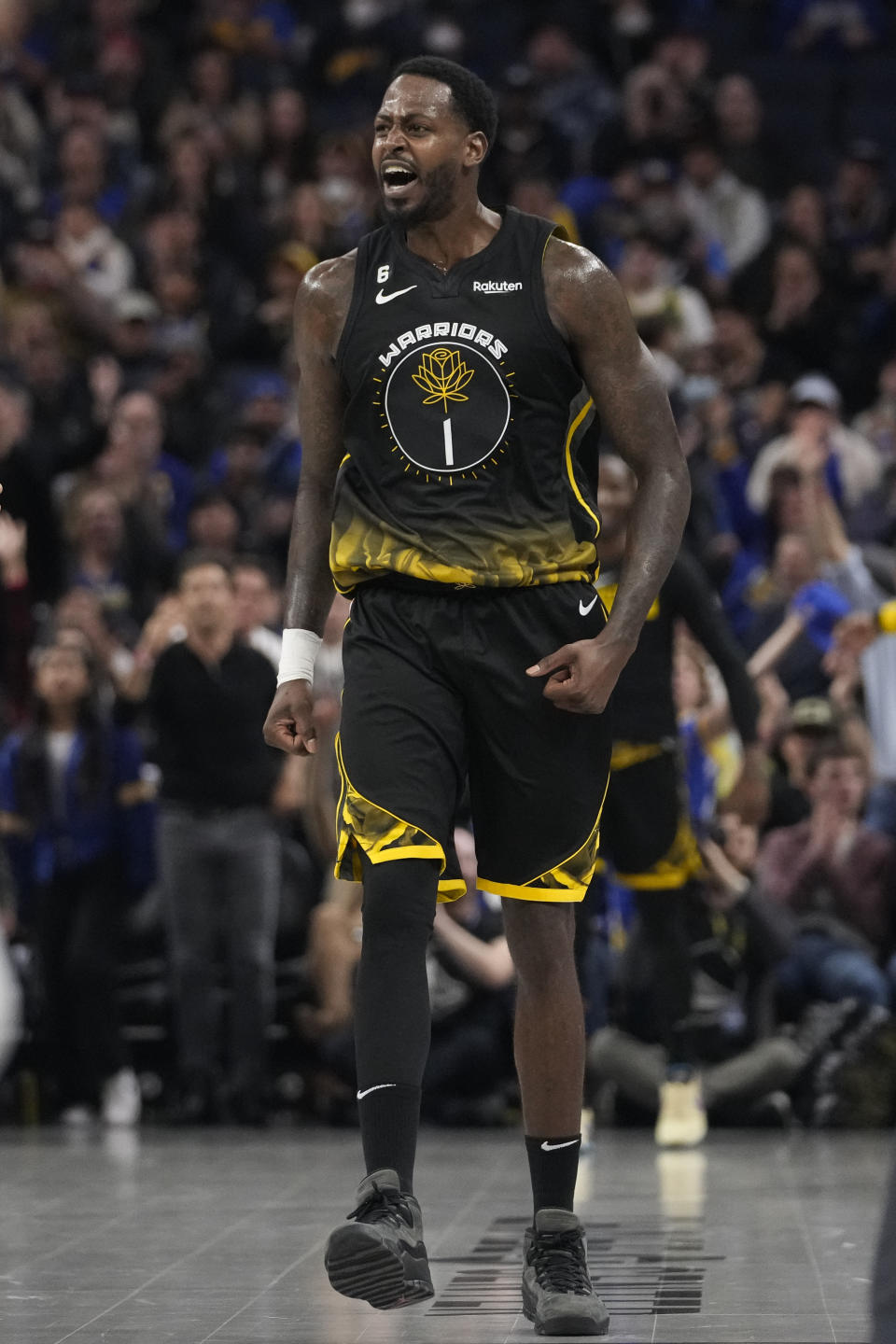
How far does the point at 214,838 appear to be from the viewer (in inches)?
367

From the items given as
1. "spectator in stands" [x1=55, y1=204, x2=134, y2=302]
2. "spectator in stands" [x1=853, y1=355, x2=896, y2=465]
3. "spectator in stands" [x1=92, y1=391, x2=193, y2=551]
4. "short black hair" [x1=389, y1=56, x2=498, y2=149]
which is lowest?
"short black hair" [x1=389, y1=56, x2=498, y2=149]

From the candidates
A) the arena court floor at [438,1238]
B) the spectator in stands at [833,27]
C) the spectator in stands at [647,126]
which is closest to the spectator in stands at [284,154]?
the spectator in stands at [647,126]

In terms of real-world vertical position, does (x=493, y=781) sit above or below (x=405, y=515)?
below

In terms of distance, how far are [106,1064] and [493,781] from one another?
18.6 feet

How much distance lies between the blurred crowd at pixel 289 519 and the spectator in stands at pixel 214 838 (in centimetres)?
2

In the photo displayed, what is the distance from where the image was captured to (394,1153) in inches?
155

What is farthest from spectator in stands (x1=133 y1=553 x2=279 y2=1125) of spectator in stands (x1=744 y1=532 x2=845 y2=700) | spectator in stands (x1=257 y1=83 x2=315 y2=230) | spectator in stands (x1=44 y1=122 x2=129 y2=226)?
spectator in stands (x1=257 y1=83 x2=315 y2=230)

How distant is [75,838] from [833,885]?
309 cm

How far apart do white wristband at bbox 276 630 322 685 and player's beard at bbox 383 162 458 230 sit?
79 centimetres

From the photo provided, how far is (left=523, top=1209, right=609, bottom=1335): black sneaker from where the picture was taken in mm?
4059

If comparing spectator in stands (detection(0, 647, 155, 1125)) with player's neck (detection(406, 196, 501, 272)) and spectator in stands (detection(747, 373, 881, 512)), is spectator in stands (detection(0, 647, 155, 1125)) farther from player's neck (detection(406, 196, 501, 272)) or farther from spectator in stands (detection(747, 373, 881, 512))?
player's neck (detection(406, 196, 501, 272))

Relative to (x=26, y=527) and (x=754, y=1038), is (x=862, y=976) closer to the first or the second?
(x=754, y=1038)

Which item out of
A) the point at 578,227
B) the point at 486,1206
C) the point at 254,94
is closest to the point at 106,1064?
the point at 486,1206

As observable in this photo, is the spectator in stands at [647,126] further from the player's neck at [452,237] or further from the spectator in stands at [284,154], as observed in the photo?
the player's neck at [452,237]
